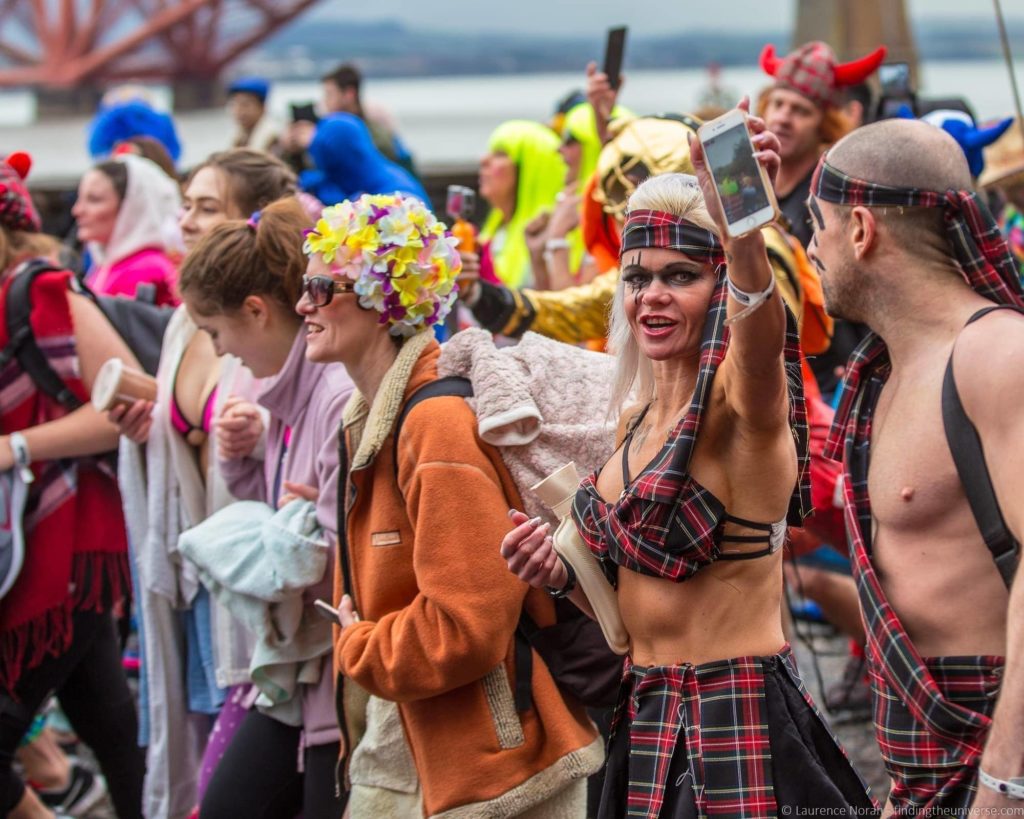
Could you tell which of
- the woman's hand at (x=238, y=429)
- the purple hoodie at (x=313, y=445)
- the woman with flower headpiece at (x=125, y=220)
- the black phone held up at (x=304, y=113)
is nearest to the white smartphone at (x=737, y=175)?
the purple hoodie at (x=313, y=445)

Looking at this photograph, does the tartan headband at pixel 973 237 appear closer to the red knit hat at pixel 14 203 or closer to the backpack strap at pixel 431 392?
the backpack strap at pixel 431 392

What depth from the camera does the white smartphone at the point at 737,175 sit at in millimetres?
2168

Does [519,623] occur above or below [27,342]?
below

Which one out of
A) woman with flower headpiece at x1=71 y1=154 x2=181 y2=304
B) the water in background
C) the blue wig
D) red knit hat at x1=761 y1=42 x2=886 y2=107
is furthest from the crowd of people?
the water in background

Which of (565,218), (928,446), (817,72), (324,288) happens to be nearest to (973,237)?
(928,446)

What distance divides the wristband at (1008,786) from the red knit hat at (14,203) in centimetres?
372

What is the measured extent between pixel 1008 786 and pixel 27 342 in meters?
3.37

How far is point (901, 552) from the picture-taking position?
98.8 inches

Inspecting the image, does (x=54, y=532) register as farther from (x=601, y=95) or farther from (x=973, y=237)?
(x=973, y=237)

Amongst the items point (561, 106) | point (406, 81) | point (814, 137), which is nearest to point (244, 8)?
point (406, 81)

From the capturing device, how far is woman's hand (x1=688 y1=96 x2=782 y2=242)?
88.0 inches

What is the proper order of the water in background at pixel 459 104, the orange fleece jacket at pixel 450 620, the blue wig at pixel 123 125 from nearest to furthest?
the orange fleece jacket at pixel 450 620
the blue wig at pixel 123 125
the water in background at pixel 459 104

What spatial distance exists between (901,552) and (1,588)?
298cm

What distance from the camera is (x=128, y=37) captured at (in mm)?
27688
